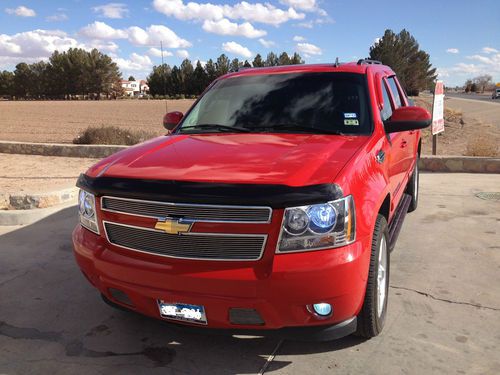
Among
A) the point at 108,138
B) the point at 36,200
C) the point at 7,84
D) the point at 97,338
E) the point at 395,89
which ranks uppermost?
the point at 7,84

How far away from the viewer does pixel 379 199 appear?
118 inches

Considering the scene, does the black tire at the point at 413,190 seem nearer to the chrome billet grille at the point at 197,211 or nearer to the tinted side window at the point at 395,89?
the tinted side window at the point at 395,89

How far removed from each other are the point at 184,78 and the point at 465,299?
105646mm

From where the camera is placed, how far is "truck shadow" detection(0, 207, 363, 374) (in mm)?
2943

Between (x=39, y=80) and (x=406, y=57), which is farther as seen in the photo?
(x=39, y=80)

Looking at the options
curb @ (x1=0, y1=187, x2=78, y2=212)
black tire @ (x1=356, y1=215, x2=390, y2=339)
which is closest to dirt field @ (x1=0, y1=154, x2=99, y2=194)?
curb @ (x1=0, y1=187, x2=78, y2=212)

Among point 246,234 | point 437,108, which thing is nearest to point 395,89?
point 246,234

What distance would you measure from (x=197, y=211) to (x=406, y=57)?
79.8 m

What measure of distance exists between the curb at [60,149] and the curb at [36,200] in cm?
436

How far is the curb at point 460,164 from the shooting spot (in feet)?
29.0

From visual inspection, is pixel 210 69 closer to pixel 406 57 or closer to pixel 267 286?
pixel 406 57

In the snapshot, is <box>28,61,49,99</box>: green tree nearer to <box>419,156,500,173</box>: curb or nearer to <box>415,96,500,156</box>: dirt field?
<box>415,96,500,156</box>: dirt field

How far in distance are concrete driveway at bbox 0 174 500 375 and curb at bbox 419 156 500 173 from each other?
4.48 meters

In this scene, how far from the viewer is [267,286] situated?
2.44 m
